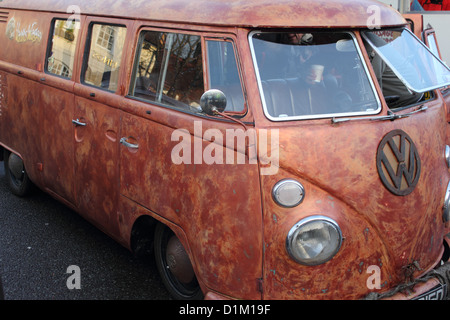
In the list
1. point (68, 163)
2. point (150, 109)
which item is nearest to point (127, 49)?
point (150, 109)

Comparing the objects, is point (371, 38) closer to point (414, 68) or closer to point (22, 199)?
point (414, 68)

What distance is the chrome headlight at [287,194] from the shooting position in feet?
9.50

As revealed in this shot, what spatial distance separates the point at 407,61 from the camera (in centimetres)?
361

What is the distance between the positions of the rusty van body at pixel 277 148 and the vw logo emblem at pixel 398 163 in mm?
11

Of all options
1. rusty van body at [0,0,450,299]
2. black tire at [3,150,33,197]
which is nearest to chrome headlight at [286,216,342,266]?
rusty van body at [0,0,450,299]

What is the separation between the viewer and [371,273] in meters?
3.06

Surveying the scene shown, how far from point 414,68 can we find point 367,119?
778 millimetres

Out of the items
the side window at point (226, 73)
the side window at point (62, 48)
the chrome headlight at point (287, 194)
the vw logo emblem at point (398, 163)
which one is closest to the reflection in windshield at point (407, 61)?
the vw logo emblem at point (398, 163)

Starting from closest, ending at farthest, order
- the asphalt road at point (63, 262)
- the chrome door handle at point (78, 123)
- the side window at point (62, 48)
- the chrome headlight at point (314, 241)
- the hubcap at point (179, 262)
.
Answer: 1. the chrome headlight at point (314, 241)
2. the hubcap at point (179, 262)
3. the asphalt road at point (63, 262)
4. the chrome door handle at point (78, 123)
5. the side window at point (62, 48)

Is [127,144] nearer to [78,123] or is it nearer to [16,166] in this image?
[78,123]

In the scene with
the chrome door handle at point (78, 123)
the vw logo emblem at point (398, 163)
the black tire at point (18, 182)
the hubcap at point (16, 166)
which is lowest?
the black tire at point (18, 182)

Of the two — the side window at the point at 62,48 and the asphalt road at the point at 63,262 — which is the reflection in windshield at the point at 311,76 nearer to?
the asphalt road at the point at 63,262

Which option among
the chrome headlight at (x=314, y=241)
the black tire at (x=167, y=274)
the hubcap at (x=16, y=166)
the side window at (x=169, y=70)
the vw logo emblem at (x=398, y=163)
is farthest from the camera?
the hubcap at (x=16, y=166)

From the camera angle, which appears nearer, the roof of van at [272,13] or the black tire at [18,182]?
the roof of van at [272,13]
